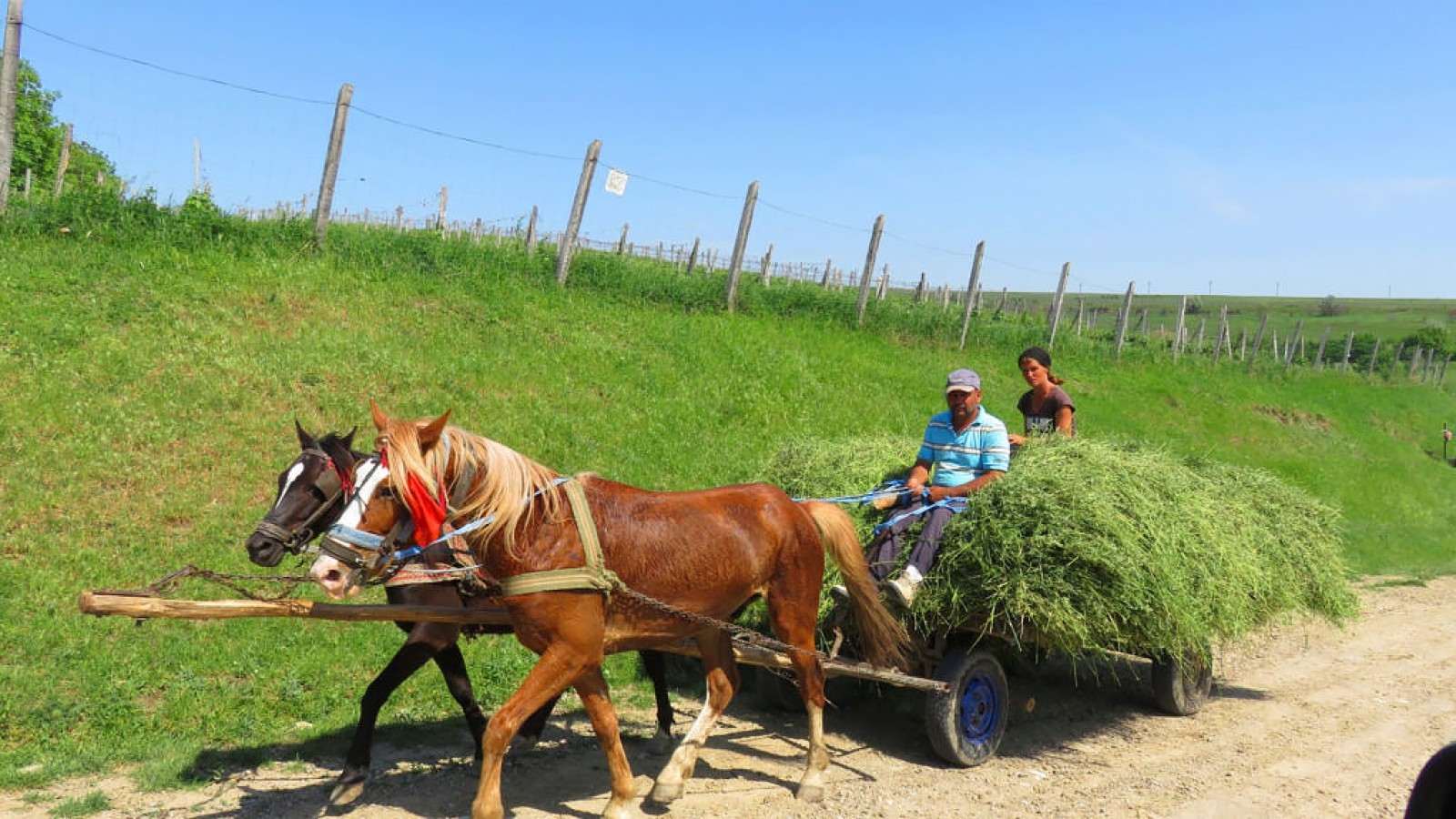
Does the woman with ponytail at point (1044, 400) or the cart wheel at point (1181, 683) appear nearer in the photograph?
the cart wheel at point (1181, 683)

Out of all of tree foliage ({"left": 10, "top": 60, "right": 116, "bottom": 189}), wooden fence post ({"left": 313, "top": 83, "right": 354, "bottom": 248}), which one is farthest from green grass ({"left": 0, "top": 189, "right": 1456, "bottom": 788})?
tree foliage ({"left": 10, "top": 60, "right": 116, "bottom": 189})

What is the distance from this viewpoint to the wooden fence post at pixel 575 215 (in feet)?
47.1

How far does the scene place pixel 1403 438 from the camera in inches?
1097

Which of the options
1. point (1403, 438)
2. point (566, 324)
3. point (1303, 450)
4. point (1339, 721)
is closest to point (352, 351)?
point (566, 324)

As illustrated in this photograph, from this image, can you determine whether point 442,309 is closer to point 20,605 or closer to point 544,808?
point 20,605

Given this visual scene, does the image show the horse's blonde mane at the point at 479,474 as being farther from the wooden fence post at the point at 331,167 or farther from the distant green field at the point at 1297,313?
the distant green field at the point at 1297,313

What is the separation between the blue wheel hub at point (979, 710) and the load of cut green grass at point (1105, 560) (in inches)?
18.3

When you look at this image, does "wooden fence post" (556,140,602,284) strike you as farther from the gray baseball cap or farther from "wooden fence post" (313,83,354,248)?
the gray baseball cap

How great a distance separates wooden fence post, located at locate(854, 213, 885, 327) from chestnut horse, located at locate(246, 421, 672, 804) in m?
12.5

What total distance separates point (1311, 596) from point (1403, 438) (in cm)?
2457

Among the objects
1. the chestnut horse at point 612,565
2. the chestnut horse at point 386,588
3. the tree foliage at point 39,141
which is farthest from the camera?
the tree foliage at point 39,141

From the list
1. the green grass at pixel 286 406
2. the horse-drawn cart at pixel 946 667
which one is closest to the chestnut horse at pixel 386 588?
the horse-drawn cart at pixel 946 667

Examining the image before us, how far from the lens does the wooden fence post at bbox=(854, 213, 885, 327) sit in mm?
18359

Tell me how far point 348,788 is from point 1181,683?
17.5 ft
